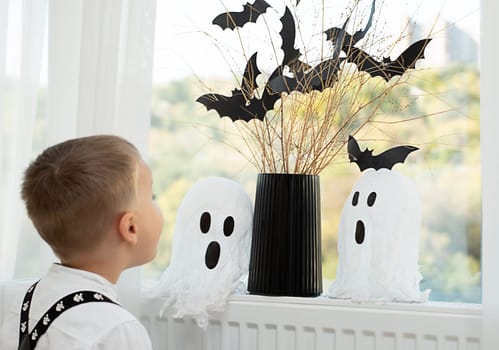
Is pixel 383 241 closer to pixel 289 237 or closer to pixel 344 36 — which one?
pixel 289 237

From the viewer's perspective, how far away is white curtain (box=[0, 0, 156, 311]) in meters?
2.21

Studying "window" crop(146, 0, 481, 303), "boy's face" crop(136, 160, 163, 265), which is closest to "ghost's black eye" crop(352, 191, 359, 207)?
"window" crop(146, 0, 481, 303)

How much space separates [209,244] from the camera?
2.16 m

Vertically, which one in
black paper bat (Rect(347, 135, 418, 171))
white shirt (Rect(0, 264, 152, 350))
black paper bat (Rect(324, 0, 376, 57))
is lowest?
white shirt (Rect(0, 264, 152, 350))

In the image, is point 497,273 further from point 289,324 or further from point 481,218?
point 289,324

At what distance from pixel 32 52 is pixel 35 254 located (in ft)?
1.80

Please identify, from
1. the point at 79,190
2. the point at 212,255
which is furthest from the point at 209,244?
the point at 79,190

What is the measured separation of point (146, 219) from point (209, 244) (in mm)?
684

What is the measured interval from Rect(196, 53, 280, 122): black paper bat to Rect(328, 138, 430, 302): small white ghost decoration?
0.32 meters

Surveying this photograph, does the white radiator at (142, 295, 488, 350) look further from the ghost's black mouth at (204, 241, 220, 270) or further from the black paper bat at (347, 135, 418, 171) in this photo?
the black paper bat at (347, 135, 418, 171)

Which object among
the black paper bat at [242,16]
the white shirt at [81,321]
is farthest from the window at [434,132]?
the white shirt at [81,321]

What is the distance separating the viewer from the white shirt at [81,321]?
4.44ft

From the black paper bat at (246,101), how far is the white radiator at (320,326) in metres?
0.47

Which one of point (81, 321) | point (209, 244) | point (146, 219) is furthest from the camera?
point (209, 244)
